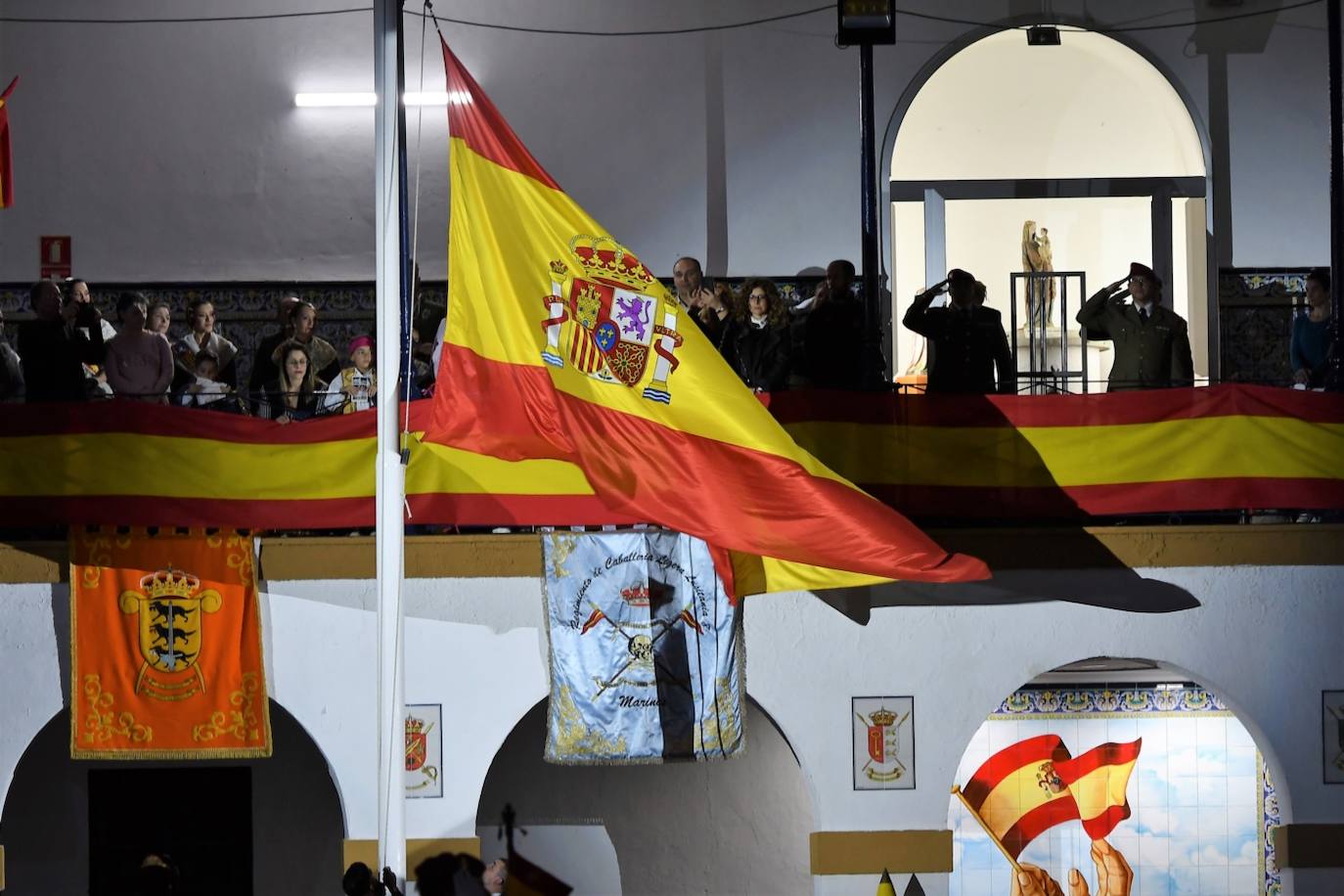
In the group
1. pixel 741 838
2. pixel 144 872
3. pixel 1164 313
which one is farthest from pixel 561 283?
pixel 741 838

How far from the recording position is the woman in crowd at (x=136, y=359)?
499 inches

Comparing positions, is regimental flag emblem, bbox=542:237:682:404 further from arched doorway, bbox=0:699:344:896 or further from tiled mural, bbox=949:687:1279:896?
tiled mural, bbox=949:687:1279:896

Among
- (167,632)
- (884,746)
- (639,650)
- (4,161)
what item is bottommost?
(884,746)

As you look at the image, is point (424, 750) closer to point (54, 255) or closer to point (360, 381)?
point (360, 381)

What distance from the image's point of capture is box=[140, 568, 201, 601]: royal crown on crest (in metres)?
→ 12.1

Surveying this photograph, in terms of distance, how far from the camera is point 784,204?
16.0m

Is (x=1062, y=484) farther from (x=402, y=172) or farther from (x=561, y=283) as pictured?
(x=402, y=172)

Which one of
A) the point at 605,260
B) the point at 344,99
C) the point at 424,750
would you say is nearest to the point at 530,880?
the point at 424,750

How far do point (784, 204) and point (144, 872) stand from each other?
7429 mm

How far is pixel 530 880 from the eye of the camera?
15094mm

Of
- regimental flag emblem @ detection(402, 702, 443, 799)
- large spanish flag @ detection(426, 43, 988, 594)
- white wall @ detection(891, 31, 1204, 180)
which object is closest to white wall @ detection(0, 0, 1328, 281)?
white wall @ detection(891, 31, 1204, 180)

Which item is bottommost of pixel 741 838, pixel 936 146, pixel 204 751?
pixel 741 838

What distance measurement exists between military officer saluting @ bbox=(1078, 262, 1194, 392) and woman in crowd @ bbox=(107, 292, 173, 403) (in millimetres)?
6326

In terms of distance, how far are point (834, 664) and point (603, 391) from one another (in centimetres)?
328
